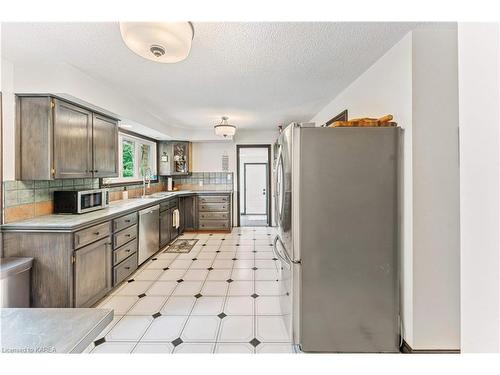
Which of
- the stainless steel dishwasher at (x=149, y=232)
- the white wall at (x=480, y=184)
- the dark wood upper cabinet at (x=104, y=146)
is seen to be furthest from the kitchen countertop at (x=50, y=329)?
the stainless steel dishwasher at (x=149, y=232)

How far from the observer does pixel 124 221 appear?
2.79 metres

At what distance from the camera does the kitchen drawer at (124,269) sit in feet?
8.57

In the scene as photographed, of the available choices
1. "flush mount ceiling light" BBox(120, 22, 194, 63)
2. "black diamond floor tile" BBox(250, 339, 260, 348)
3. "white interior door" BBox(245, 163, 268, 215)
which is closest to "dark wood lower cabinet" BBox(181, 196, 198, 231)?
"white interior door" BBox(245, 163, 268, 215)

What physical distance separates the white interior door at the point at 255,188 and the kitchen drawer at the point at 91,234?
6113 mm

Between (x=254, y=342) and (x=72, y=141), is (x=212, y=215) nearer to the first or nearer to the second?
(x=72, y=141)

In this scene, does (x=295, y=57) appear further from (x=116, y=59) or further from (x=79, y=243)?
(x=79, y=243)

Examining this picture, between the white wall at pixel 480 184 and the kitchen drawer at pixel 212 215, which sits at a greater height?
the white wall at pixel 480 184

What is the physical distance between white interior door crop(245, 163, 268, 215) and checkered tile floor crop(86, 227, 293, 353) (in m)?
4.66

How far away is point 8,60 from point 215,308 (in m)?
3.01

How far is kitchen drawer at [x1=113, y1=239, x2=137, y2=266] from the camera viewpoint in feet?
8.61

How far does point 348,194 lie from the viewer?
1688 mm

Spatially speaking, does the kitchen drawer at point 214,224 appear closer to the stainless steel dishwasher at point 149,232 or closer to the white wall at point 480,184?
the stainless steel dishwasher at point 149,232

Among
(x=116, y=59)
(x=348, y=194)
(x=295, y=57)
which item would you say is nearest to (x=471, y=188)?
(x=348, y=194)

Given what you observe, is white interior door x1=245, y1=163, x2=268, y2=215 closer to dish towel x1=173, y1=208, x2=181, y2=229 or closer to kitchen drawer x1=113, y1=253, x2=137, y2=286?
dish towel x1=173, y1=208, x2=181, y2=229
